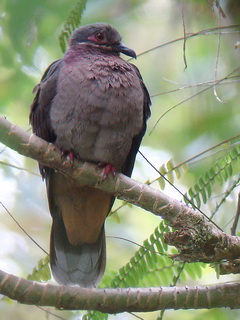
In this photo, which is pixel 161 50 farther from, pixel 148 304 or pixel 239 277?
pixel 148 304

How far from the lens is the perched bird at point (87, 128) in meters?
3.84

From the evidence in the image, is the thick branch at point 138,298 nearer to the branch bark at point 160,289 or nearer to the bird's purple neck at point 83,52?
the branch bark at point 160,289

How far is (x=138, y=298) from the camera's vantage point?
321 centimetres

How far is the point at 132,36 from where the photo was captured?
6.27m

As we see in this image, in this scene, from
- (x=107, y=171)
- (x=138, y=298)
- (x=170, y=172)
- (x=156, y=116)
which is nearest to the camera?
(x=138, y=298)

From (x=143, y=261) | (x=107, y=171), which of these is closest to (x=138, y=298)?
(x=143, y=261)

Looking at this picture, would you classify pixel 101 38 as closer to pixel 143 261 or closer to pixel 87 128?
pixel 87 128

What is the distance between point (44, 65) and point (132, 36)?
1129mm

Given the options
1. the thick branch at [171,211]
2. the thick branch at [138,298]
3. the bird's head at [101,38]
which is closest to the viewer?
the thick branch at [171,211]

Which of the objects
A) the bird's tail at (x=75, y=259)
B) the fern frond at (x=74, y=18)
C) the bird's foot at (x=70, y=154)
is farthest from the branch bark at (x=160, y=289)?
the fern frond at (x=74, y=18)

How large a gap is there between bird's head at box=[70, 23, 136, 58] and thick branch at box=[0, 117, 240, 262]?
4.28ft

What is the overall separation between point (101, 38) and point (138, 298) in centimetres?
204

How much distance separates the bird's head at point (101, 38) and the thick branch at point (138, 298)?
6.10 feet

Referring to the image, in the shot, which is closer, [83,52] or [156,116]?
[83,52]
